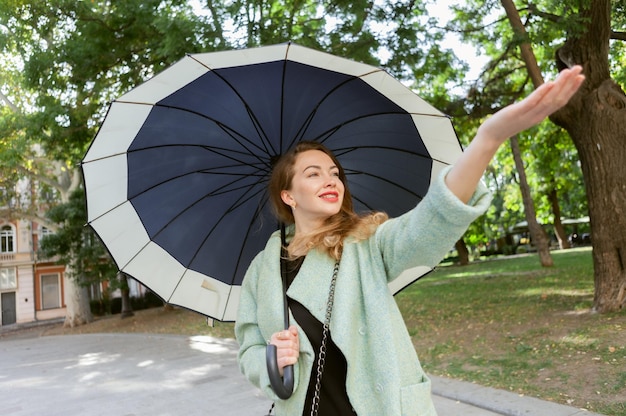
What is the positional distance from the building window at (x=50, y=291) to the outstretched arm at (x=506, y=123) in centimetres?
3790

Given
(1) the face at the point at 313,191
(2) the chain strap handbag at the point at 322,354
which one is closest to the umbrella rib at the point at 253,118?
(1) the face at the point at 313,191

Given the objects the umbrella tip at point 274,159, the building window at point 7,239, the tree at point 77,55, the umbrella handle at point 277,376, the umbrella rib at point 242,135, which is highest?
the tree at point 77,55

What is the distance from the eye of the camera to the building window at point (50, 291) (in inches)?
1341

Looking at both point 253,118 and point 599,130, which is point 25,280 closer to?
point 599,130

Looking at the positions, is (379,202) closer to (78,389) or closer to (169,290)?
(169,290)

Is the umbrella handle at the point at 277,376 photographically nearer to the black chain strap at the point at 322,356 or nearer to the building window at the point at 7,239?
the black chain strap at the point at 322,356

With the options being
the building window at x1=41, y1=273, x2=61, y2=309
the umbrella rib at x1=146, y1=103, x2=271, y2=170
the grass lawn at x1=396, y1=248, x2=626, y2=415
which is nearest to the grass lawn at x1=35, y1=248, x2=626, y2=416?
the grass lawn at x1=396, y1=248, x2=626, y2=415

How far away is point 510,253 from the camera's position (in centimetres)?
4469

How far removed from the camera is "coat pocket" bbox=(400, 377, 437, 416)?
64.9 inches

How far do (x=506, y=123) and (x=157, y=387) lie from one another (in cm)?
773

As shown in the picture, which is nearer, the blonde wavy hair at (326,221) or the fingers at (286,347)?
the fingers at (286,347)

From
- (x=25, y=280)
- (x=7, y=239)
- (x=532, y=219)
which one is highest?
(x=7, y=239)

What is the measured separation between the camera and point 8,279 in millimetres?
32781

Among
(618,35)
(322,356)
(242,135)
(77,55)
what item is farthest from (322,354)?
(77,55)
